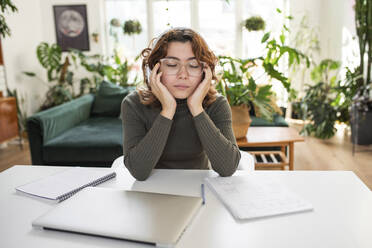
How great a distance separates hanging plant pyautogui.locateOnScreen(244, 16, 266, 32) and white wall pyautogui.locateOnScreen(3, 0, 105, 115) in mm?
2325

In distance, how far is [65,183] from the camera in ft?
3.33

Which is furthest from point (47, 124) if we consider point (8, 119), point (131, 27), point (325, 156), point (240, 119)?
point (131, 27)

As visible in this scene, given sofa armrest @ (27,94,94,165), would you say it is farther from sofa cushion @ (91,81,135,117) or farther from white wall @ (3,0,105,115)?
white wall @ (3,0,105,115)

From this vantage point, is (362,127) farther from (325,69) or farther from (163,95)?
(163,95)

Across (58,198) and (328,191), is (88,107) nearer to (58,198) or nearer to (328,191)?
(58,198)

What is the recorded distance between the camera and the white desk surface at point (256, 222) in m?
0.68

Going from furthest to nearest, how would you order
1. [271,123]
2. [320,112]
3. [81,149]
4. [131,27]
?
[131,27] → [320,112] → [271,123] → [81,149]

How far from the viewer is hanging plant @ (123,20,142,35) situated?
16.9ft

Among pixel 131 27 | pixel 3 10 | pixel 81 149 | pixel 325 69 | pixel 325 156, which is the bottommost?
pixel 325 156

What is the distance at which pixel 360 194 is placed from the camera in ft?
2.97

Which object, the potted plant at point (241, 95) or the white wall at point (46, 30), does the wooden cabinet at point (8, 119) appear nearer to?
the white wall at point (46, 30)

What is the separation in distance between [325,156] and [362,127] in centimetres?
65

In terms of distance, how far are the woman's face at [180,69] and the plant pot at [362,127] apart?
3006 millimetres

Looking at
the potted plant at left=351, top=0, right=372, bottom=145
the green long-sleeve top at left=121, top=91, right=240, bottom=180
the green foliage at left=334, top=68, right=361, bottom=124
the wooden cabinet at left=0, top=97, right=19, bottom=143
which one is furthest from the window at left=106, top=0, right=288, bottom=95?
the green long-sleeve top at left=121, top=91, right=240, bottom=180
